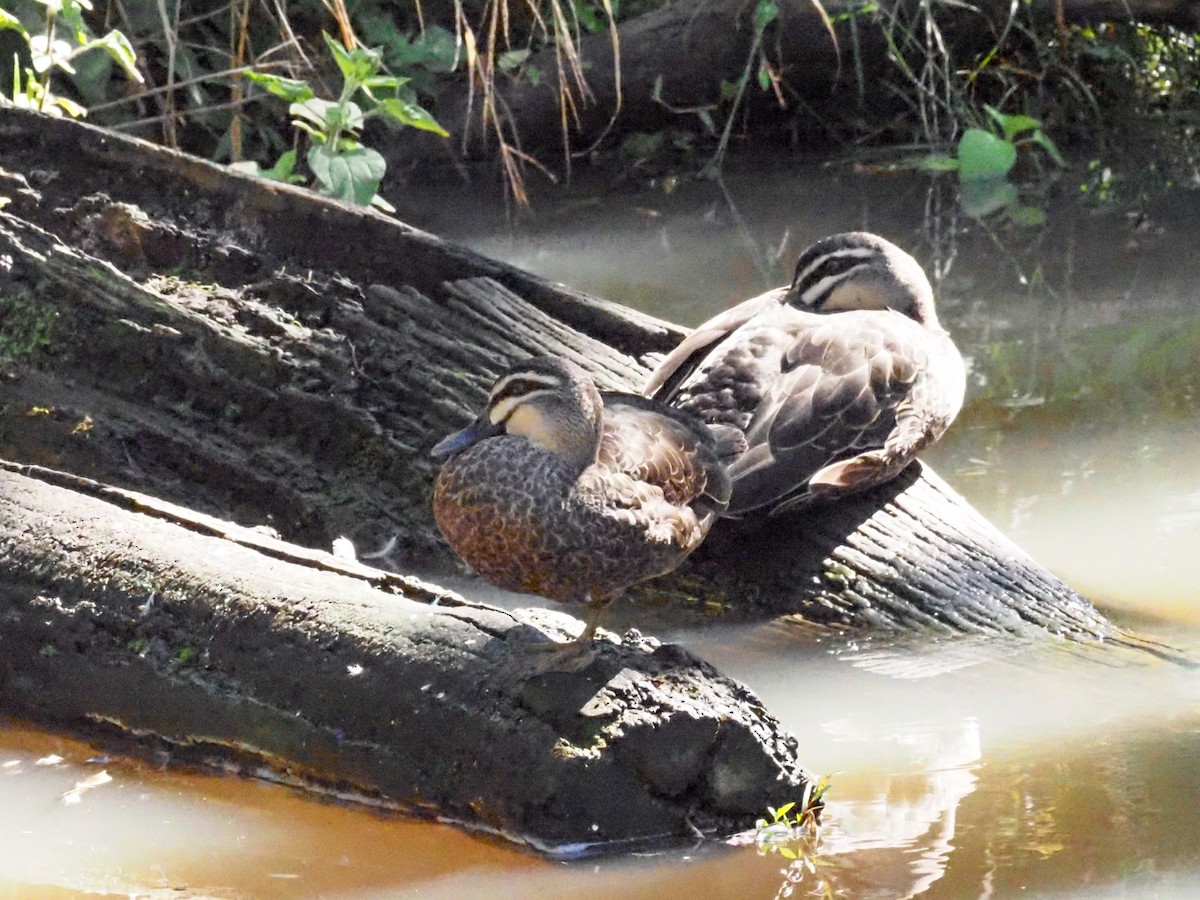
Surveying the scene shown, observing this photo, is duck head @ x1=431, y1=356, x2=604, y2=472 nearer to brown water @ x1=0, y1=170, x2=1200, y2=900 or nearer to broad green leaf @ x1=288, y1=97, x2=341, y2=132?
brown water @ x1=0, y1=170, x2=1200, y2=900

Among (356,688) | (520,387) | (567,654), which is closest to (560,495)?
(520,387)

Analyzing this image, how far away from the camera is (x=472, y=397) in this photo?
436 cm

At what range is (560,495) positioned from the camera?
11.1 feet

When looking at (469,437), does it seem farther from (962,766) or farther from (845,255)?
(845,255)

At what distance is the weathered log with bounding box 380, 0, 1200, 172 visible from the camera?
9102 mm

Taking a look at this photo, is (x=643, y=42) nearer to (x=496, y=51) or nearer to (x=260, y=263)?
(x=496, y=51)

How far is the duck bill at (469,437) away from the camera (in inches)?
138

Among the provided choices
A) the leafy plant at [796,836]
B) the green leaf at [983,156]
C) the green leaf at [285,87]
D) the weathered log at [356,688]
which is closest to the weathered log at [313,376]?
the green leaf at [285,87]

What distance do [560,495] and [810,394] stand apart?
119 centimetres

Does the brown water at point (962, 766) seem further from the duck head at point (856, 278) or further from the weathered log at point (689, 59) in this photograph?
the weathered log at point (689, 59)

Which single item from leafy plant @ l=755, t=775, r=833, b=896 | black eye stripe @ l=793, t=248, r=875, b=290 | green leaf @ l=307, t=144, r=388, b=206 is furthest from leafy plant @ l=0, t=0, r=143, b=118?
leafy plant @ l=755, t=775, r=833, b=896

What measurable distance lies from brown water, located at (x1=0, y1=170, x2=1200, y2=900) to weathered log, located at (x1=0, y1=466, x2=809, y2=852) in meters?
0.08

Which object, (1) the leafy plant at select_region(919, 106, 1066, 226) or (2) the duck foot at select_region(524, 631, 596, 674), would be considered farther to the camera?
(1) the leafy plant at select_region(919, 106, 1066, 226)

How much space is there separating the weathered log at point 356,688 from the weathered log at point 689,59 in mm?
5951
